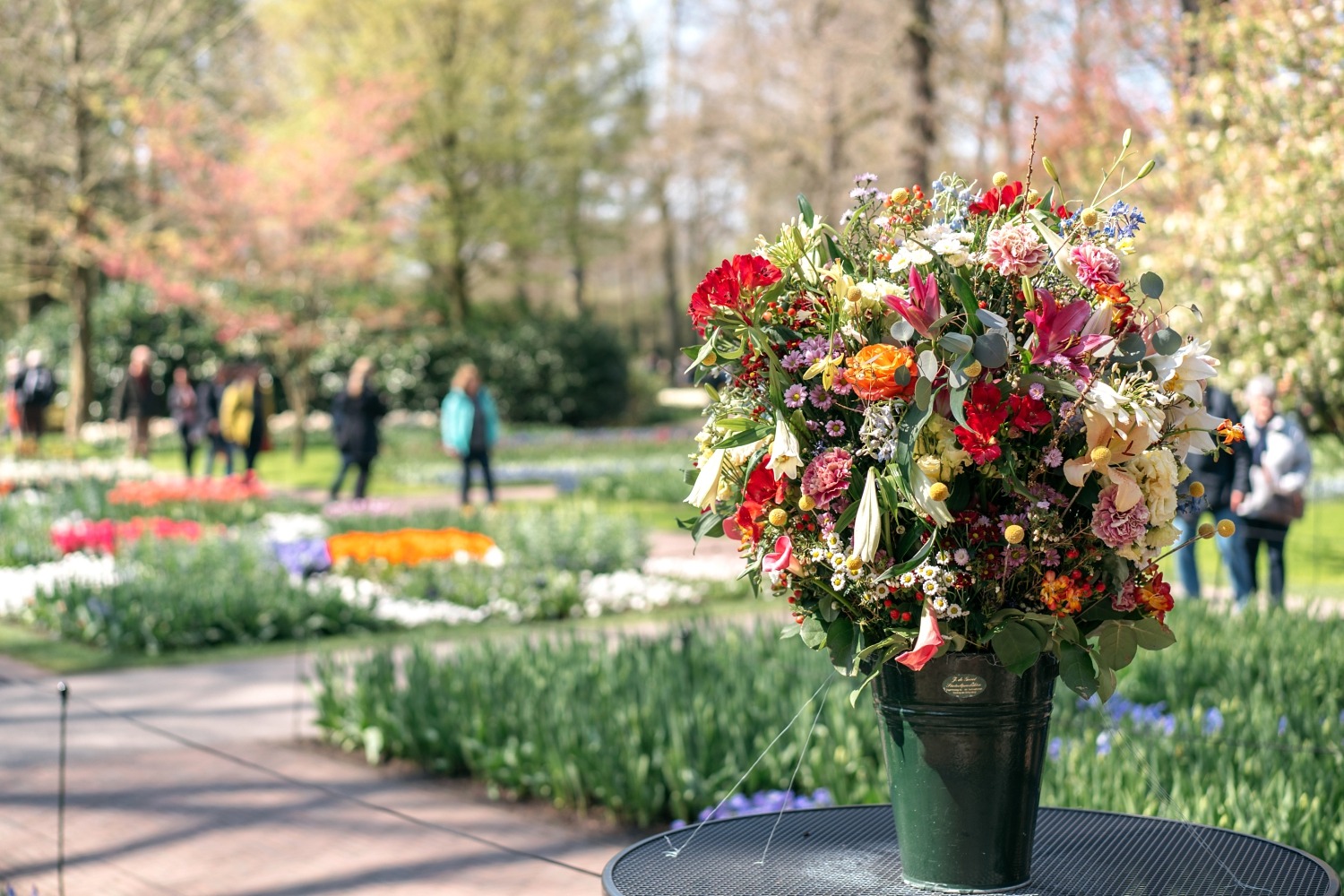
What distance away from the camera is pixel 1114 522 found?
1.95 meters

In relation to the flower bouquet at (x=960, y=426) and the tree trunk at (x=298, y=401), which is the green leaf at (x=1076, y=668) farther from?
the tree trunk at (x=298, y=401)

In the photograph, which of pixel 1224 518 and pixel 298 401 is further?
pixel 298 401

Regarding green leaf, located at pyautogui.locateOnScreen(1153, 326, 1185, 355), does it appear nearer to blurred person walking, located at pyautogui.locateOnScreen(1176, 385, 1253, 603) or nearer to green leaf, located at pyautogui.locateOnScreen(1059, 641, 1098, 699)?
green leaf, located at pyautogui.locateOnScreen(1059, 641, 1098, 699)

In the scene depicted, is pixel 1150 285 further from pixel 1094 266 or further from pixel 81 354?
pixel 81 354

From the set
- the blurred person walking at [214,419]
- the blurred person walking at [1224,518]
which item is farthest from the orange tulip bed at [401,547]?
the blurred person walking at [214,419]

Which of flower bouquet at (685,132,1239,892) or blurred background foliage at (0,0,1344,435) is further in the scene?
blurred background foliage at (0,0,1344,435)

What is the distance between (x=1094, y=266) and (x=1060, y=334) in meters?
0.13

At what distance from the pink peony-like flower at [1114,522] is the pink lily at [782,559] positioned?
1.42 feet

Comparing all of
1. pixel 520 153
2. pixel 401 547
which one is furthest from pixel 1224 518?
pixel 520 153

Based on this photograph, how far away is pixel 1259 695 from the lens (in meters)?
4.75

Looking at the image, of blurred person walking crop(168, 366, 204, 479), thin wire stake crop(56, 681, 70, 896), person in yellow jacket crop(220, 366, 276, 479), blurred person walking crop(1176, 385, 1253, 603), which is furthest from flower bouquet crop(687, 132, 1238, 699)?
blurred person walking crop(168, 366, 204, 479)

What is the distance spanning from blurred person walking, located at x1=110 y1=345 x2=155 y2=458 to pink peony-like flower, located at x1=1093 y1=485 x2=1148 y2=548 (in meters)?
17.3

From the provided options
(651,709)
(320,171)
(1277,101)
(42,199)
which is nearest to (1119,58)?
(1277,101)

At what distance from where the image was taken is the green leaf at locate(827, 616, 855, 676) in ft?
6.94
